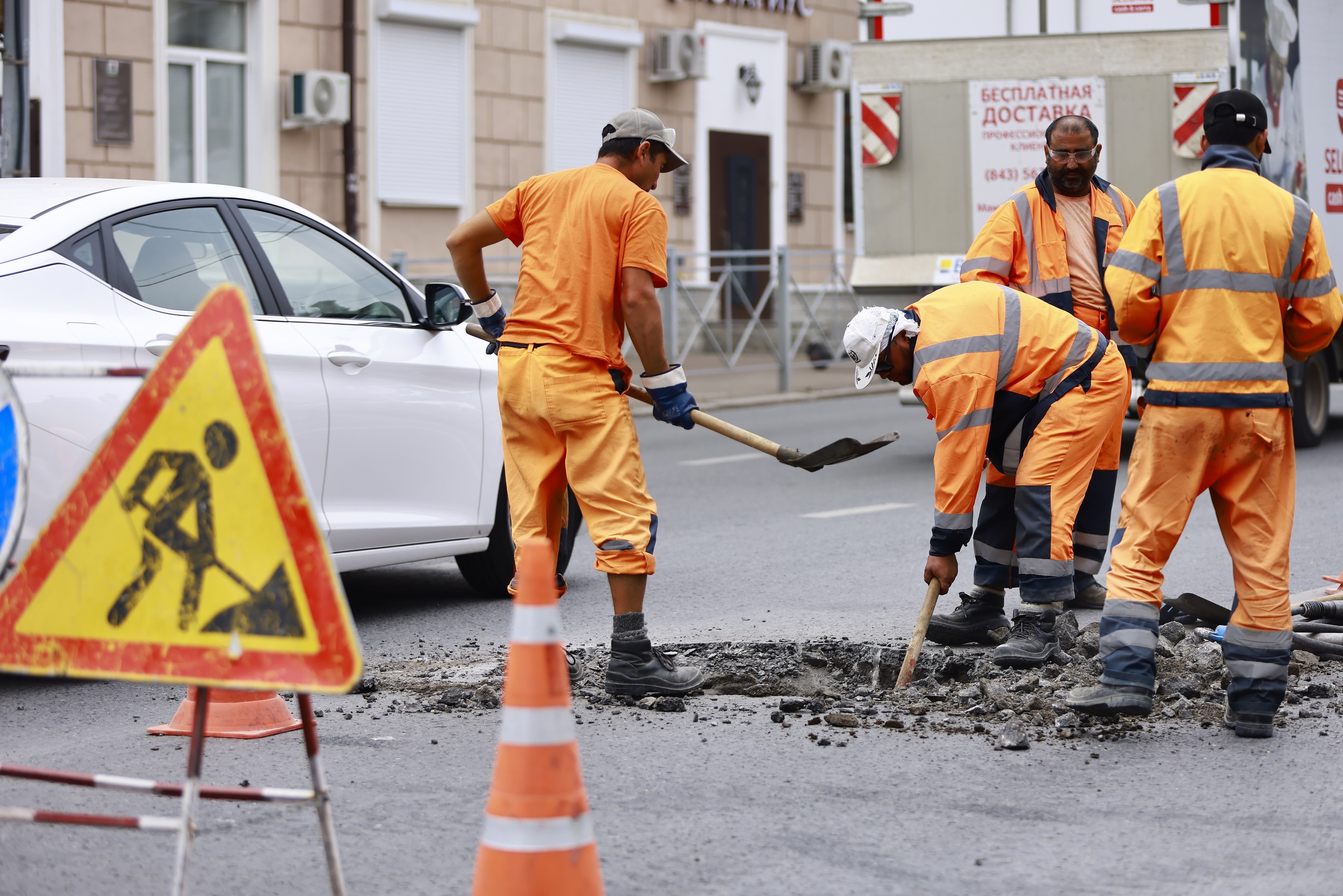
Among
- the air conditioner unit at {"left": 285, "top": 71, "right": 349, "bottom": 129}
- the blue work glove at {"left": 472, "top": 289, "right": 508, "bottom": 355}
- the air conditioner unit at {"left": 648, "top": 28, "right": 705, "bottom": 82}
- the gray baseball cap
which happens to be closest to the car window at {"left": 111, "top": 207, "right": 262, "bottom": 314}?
the blue work glove at {"left": 472, "top": 289, "right": 508, "bottom": 355}

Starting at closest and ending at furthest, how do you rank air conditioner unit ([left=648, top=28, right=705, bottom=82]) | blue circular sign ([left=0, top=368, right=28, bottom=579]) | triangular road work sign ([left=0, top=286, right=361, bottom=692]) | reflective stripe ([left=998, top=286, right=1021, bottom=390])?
1. triangular road work sign ([left=0, top=286, right=361, bottom=692])
2. blue circular sign ([left=0, top=368, right=28, bottom=579])
3. reflective stripe ([left=998, top=286, right=1021, bottom=390])
4. air conditioner unit ([left=648, top=28, right=705, bottom=82])

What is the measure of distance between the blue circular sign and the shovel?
220cm

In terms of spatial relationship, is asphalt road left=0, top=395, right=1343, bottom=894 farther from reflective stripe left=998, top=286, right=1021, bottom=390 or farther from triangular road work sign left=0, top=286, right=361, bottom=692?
reflective stripe left=998, top=286, right=1021, bottom=390

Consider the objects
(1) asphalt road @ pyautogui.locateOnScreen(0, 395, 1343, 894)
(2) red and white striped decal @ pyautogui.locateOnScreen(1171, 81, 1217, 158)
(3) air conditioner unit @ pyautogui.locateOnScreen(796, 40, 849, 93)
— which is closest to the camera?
(1) asphalt road @ pyautogui.locateOnScreen(0, 395, 1343, 894)

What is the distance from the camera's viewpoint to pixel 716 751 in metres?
4.73

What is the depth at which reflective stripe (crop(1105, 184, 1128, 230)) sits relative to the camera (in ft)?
22.7

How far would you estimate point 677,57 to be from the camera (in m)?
21.4

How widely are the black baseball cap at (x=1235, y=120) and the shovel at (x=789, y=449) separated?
4.18ft

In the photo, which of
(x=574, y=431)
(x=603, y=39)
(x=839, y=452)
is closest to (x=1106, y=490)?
(x=839, y=452)

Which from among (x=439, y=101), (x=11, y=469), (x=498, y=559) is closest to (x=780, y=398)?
(x=439, y=101)

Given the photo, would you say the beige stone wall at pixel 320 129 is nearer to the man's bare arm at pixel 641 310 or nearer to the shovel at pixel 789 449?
the shovel at pixel 789 449

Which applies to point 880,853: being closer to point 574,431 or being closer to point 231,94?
point 574,431

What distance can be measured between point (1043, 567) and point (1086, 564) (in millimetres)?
930

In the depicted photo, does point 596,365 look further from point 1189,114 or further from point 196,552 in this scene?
point 1189,114
